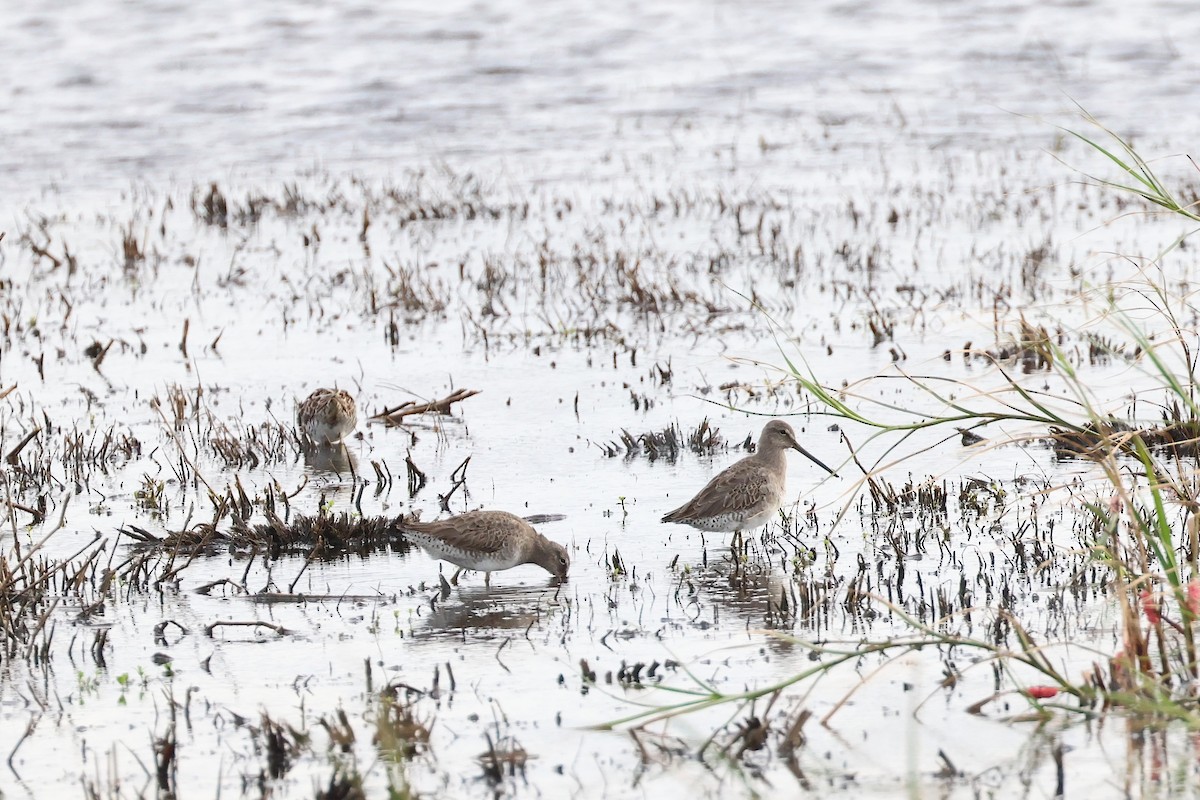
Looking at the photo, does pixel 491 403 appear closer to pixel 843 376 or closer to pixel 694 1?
pixel 843 376

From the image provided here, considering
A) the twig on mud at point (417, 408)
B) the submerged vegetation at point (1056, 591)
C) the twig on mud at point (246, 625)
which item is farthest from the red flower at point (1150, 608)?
the twig on mud at point (417, 408)

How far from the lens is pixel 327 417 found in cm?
951

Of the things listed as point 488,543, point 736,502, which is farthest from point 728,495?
point 488,543

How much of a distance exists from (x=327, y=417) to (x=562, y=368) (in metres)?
2.55

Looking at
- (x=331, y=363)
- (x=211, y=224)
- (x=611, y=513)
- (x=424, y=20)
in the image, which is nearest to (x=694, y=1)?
(x=424, y=20)

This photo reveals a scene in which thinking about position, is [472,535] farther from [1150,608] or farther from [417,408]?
[417,408]

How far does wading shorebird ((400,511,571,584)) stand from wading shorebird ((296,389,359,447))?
2.51m

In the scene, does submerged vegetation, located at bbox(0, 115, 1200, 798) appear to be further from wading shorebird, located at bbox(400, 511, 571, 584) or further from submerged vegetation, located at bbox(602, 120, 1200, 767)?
wading shorebird, located at bbox(400, 511, 571, 584)

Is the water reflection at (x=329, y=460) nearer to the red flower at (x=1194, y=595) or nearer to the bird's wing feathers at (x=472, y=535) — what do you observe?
the bird's wing feathers at (x=472, y=535)

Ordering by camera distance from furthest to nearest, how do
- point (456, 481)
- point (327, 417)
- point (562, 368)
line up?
point (562, 368)
point (327, 417)
point (456, 481)

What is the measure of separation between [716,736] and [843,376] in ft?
20.3

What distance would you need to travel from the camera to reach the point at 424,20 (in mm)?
37750

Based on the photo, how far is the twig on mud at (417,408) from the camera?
403 inches

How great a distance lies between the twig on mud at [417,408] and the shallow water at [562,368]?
136 millimetres
